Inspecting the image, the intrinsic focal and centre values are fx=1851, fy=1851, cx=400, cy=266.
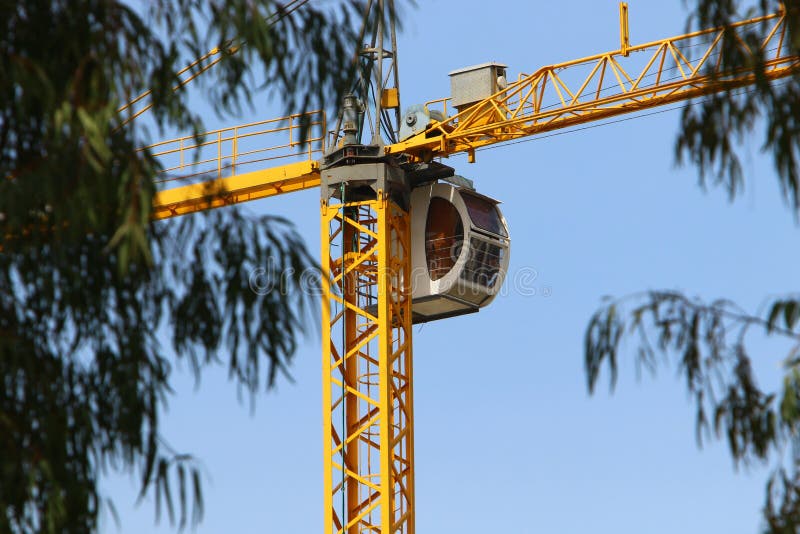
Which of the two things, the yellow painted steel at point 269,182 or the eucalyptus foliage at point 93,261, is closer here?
the eucalyptus foliage at point 93,261

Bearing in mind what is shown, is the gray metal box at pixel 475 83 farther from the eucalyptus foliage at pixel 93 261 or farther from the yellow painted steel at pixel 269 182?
the eucalyptus foliage at pixel 93 261

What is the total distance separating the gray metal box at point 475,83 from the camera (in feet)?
111

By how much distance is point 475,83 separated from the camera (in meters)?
34.0

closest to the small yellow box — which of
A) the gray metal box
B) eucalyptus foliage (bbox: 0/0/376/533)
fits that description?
the gray metal box

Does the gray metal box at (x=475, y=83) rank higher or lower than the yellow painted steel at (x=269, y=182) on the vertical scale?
higher

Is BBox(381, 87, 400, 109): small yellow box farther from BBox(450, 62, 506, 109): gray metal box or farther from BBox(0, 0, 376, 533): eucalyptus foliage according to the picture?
BBox(0, 0, 376, 533): eucalyptus foliage

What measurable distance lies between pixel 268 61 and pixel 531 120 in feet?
60.9

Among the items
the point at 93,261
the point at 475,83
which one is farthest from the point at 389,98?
the point at 93,261

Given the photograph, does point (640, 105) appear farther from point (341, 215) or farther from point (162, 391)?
point (162, 391)

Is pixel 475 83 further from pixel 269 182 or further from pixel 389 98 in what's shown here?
pixel 269 182

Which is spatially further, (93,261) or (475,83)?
(475,83)

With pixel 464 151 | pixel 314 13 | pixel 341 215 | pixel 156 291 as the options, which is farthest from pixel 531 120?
pixel 156 291

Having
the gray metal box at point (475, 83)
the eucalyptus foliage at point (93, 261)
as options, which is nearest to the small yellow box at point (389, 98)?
the gray metal box at point (475, 83)

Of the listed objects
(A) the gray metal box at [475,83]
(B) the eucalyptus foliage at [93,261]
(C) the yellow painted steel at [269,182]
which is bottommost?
(B) the eucalyptus foliage at [93,261]
